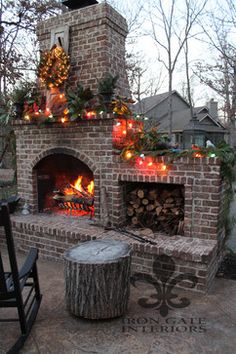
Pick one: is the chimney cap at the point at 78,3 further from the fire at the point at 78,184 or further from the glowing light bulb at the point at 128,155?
the fire at the point at 78,184

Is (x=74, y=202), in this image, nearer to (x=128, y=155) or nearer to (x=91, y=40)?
(x=128, y=155)

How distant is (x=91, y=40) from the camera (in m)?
4.09

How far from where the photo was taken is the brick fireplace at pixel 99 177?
3.22 m

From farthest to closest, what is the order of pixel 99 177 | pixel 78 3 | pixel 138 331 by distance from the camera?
pixel 78 3
pixel 99 177
pixel 138 331

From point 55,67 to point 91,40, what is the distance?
627 mm

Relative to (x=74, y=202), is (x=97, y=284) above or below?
below

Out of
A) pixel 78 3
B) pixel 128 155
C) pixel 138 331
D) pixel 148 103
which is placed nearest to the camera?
pixel 138 331

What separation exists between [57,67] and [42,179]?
172 cm

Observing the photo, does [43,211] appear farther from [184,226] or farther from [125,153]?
[184,226]

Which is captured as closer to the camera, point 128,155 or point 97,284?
point 97,284

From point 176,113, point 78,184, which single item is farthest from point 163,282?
point 176,113

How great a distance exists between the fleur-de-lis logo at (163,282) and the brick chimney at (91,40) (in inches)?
98.5

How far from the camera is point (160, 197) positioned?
3.79 m

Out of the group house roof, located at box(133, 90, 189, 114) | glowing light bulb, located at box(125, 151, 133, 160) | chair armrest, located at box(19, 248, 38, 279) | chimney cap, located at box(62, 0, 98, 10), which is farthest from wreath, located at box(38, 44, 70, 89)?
house roof, located at box(133, 90, 189, 114)
